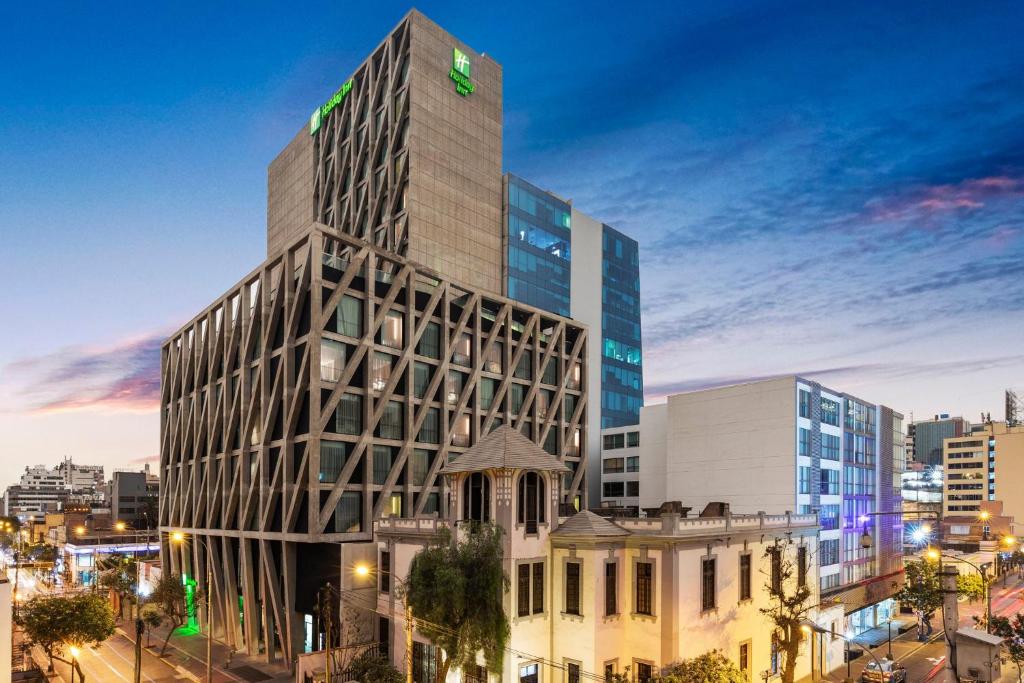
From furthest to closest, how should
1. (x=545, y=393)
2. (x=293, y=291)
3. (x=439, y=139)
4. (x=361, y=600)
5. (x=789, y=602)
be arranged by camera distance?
1. (x=439, y=139)
2. (x=545, y=393)
3. (x=293, y=291)
4. (x=361, y=600)
5. (x=789, y=602)

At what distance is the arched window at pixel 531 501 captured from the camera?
148ft

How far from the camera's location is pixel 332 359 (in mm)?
65562

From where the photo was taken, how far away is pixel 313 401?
63062mm

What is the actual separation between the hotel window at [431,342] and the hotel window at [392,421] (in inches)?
228

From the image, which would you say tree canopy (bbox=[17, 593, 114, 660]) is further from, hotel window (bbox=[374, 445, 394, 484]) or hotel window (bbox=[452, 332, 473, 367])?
hotel window (bbox=[452, 332, 473, 367])

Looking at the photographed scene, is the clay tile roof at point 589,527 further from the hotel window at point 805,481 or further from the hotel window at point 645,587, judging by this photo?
the hotel window at point 805,481

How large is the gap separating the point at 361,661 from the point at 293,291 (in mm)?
31657

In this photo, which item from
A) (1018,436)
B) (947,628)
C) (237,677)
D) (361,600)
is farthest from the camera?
(1018,436)

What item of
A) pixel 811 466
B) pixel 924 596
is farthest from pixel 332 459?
pixel 924 596

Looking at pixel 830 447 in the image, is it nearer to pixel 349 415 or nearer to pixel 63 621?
pixel 349 415

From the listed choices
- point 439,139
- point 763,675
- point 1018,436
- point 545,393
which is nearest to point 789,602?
point 763,675

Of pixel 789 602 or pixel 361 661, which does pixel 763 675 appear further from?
pixel 361 661

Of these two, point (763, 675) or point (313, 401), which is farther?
point (313, 401)

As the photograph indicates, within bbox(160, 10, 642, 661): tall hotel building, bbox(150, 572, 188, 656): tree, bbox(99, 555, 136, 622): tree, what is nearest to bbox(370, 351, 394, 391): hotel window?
bbox(160, 10, 642, 661): tall hotel building
